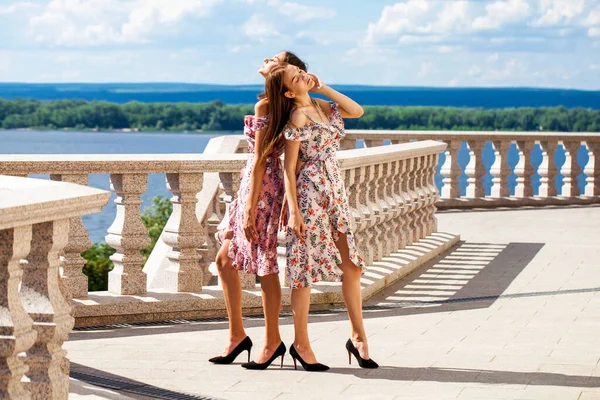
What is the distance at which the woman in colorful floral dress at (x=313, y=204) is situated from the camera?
6.32 m

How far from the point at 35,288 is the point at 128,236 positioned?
11.5 feet

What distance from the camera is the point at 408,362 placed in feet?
22.0

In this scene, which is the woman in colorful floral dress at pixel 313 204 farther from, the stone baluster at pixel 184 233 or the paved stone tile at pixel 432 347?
the stone baluster at pixel 184 233

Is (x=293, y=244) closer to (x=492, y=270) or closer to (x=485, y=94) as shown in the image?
(x=492, y=270)

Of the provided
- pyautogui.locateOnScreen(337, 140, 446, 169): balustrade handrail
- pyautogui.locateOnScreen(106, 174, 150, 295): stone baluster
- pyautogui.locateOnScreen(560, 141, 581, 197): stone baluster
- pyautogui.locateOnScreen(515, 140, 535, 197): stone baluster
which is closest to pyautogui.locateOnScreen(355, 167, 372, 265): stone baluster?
pyautogui.locateOnScreen(337, 140, 446, 169): balustrade handrail

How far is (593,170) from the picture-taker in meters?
18.3

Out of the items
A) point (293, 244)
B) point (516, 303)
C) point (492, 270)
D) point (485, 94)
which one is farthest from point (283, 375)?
point (485, 94)

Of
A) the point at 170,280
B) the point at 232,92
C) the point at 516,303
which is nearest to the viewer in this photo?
the point at 170,280

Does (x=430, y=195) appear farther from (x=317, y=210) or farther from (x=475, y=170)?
(x=317, y=210)

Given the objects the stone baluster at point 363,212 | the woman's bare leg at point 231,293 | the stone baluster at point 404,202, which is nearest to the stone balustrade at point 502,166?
the stone baluster at point 404,202

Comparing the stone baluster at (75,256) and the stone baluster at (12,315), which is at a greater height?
the stone baluster at (12,315)

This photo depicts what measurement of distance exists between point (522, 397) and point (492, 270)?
5.02 meters

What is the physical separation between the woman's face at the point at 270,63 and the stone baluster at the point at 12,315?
2.55 m

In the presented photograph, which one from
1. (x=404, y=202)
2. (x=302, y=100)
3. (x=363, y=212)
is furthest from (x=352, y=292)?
(x=404, y=202)
